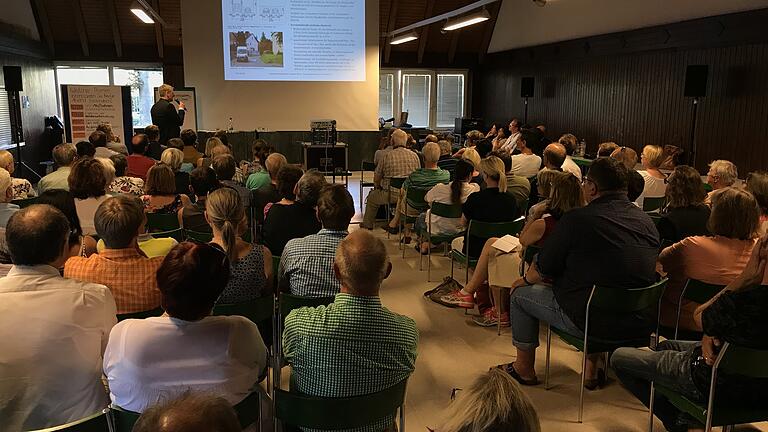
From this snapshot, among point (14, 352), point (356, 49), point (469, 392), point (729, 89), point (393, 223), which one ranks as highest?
point (356, 49)

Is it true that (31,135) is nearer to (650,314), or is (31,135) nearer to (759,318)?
(650,314)

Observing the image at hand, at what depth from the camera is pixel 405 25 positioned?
48.1 ft

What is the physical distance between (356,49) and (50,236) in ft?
35.3

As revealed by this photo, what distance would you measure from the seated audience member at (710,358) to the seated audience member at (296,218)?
2.07 meters

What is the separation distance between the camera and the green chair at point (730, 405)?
2320 mm

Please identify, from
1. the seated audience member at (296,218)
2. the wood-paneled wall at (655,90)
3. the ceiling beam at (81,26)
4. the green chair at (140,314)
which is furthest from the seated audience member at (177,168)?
the ceiling beam at (81,26)

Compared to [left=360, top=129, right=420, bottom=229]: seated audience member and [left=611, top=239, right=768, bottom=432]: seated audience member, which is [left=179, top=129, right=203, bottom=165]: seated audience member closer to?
[left=360, top=129, right=420, bottom=229]: seated audience member

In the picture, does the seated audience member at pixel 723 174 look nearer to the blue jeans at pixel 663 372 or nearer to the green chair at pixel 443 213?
the green chair at pixel 443 213

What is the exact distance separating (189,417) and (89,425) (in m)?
1.08

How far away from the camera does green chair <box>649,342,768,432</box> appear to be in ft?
7.61

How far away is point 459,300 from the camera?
5.07m

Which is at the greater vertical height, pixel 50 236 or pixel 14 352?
pixel 50 236

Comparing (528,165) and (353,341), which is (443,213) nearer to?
(528,165)

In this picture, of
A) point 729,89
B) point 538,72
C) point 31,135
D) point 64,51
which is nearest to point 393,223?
point 729,89
